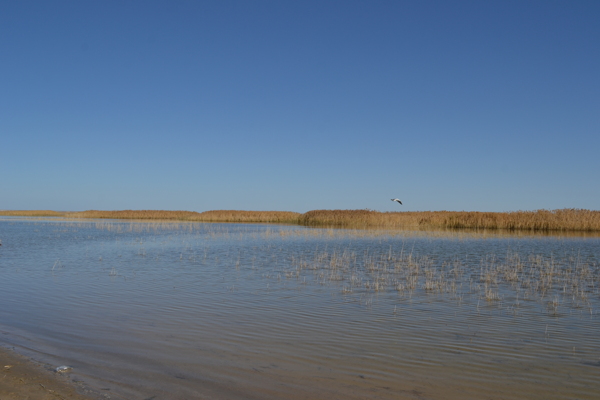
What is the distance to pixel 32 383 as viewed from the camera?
451 centimetres

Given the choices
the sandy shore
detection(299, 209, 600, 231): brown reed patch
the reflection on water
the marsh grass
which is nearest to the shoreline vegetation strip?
detection(299, 209, 600, 231): brown reed patch

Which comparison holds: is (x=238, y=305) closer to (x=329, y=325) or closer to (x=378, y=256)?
(x=329, y=325)

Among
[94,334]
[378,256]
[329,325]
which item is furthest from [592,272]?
[94,334]

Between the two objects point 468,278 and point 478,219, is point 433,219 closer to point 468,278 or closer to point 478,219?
point 478,219

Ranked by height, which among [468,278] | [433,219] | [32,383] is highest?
[433,219]

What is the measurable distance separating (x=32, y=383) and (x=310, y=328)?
156 inches

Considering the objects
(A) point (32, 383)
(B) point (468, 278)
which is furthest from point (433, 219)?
(A) point (32, 383)

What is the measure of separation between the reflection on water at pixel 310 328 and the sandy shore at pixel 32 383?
0.23 m

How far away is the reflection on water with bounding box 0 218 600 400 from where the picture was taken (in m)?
4.92

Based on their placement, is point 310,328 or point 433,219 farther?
point 433,219

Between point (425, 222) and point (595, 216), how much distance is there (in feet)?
Result: 43.6

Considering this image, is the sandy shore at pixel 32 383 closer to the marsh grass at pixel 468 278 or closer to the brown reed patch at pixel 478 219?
the marsh grass at pixel 468 278

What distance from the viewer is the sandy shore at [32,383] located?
422cm

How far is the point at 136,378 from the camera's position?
193 inches
